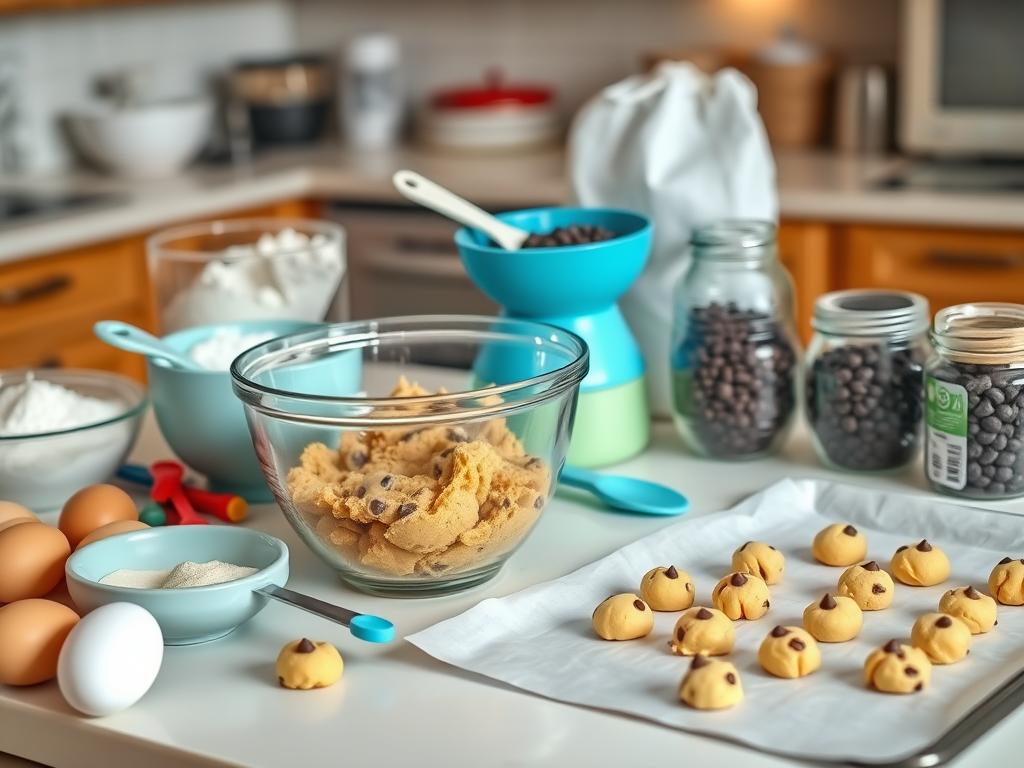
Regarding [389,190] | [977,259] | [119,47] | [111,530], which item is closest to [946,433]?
[111,530]

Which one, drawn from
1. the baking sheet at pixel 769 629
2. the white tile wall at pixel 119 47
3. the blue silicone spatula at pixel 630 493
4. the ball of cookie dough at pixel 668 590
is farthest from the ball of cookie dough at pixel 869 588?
the white tile wall at pixel 119 47

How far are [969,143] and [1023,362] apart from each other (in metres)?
1.77

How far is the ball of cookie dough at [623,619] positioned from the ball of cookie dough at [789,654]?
0.29ft

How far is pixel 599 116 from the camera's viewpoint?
150 cm

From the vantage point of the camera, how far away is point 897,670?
0.84 m

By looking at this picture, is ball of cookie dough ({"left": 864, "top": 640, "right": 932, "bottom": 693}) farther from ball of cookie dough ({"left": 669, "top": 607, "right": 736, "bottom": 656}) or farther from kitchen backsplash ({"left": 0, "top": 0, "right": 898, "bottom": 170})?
kitchen backsplash ({"left": 0, "top": 0, "right": 898, "bottom": 170})

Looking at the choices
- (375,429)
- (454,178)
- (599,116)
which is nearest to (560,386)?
(375,429)

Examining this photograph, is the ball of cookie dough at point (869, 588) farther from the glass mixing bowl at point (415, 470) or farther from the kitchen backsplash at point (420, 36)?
the kitchen backsplash at point (420, 36)

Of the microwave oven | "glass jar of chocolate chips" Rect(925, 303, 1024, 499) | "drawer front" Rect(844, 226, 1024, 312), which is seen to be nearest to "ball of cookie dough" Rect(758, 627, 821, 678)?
"glass jar of chocolate chips" Rect(925, 303, 1024, 499)

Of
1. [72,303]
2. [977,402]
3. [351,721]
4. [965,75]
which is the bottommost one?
[72,303]

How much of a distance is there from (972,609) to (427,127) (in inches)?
100

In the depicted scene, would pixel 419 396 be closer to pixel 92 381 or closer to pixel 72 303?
pixel 92 381

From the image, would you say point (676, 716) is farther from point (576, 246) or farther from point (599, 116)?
point (599, 116)

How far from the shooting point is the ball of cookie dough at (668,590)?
38.2 inches
